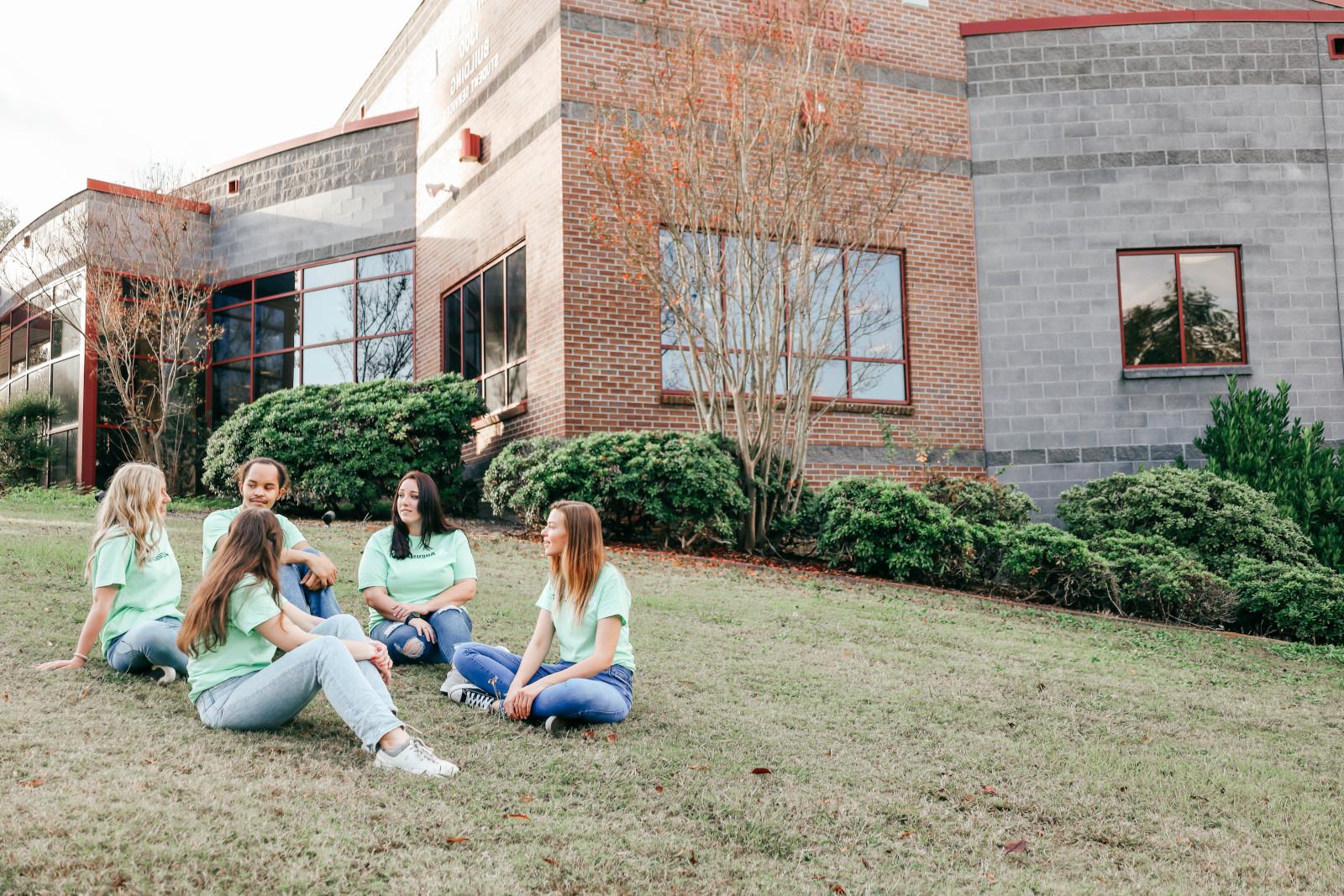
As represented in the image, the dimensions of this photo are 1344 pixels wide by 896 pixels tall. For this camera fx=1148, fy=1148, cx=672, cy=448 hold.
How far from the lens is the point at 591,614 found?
554 centimetres

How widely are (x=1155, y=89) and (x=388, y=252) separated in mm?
11308

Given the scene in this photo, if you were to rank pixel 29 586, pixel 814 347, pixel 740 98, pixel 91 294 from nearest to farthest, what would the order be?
pixel 29 586
pixel 740 98
pixel 814 347
pixel 91 294

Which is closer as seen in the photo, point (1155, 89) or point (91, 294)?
point (1155, 89)

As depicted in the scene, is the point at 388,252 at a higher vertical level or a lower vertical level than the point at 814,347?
higher

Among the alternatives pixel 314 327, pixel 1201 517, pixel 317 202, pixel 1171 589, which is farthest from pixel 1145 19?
pixel 314 327

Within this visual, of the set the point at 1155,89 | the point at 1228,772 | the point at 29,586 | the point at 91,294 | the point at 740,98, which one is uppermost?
the point at 1155,89

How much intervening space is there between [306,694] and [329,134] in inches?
604

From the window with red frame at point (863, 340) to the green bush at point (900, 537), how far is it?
2523 millimetres

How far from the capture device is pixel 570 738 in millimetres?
5246

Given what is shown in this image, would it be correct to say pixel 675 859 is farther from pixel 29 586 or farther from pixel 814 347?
pixel 814 347

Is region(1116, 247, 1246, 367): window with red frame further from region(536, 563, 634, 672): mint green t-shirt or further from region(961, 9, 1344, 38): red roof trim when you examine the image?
region(536, 563, 634, 672): mint green t-shirt

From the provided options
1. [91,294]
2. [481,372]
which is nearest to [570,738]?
[481,372]

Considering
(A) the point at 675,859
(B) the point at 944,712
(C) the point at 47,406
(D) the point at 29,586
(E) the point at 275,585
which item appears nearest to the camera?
(A) the point at 675,859

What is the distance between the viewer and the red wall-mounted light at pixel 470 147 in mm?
15531
